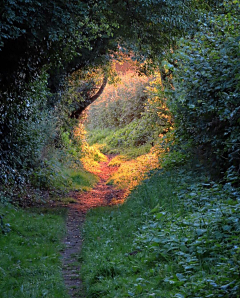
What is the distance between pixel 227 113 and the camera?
7.55 metres

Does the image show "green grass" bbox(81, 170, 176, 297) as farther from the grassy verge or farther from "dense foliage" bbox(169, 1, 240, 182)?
"dense foliage" bbox(169, 1, 240, 182)

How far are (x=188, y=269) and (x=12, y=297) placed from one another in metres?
2.53

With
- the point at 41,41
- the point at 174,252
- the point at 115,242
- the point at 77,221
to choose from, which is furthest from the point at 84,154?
the point at 174,252

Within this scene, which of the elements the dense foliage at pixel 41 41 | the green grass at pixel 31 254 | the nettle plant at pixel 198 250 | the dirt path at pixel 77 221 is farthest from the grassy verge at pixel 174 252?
the dense foliage at pixel 41 41

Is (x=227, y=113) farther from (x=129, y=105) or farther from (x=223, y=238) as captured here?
(x=129, y=105)

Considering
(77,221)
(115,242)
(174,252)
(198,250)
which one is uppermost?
(198,250)

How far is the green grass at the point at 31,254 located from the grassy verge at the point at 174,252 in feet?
1.92

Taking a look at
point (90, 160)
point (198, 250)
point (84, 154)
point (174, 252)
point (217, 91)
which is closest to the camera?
point (198, 250)

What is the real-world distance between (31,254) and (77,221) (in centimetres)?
339

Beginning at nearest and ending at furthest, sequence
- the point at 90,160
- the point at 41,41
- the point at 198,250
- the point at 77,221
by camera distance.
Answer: the point at 198,250
the point at 41,41
the point at 77,221
the point at 90,160

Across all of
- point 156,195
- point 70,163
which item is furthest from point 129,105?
point 156,195

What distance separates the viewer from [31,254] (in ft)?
23.1

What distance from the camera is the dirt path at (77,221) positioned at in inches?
239

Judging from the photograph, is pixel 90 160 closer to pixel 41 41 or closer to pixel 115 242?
pixel 41 41
